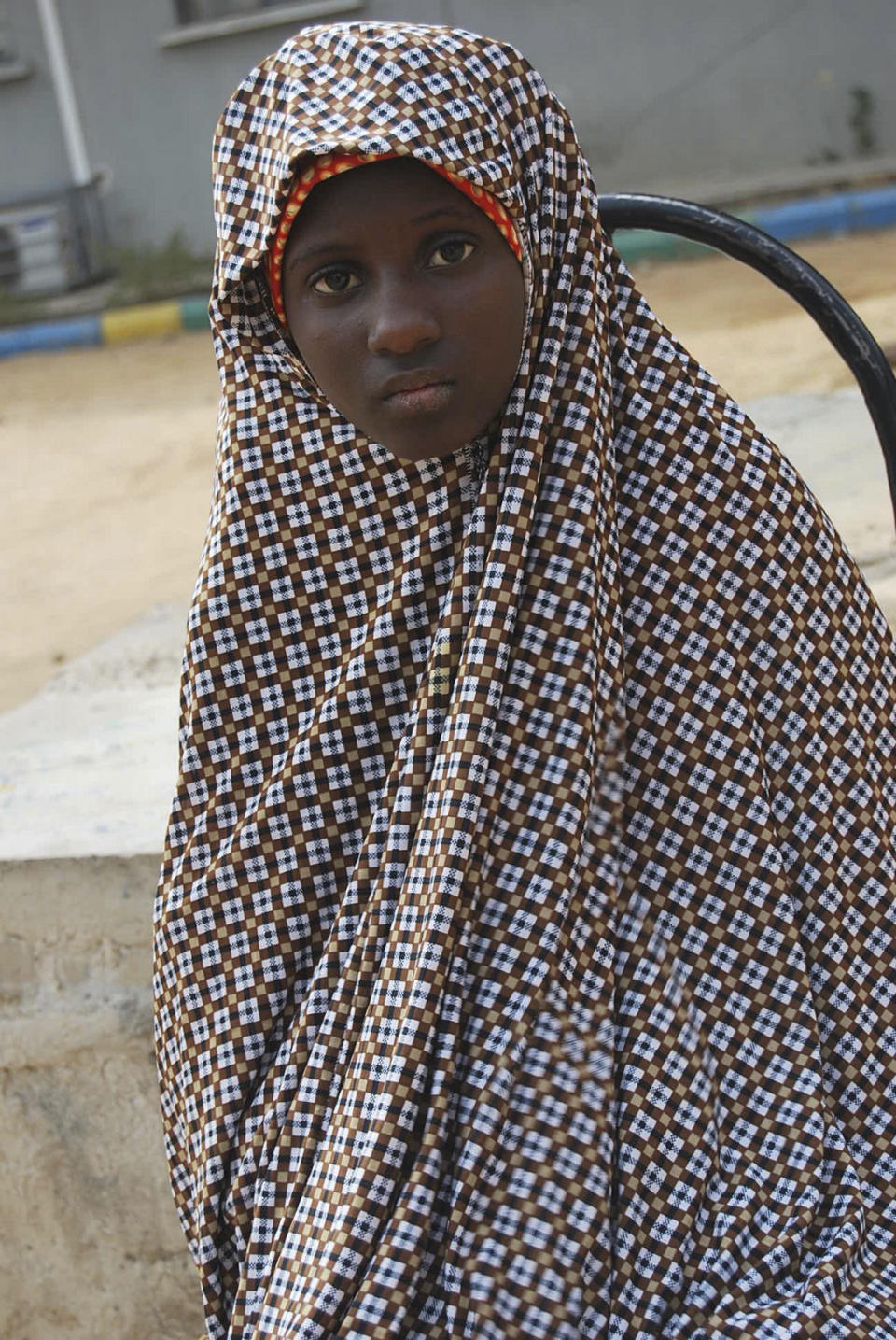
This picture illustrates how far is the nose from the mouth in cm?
2

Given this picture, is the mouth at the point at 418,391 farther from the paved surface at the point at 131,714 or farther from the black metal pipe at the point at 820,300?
the paved surface at the point at 131,714

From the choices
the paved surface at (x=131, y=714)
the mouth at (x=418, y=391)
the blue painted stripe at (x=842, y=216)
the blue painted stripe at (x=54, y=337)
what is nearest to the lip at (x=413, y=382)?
the mouth at (x=418, y=391)

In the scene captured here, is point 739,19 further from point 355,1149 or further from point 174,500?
point 355,1149

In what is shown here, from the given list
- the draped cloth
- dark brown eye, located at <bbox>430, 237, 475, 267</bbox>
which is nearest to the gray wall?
the draped cloth

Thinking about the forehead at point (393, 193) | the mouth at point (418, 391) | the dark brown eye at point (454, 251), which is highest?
the forehead at point (393, 193)

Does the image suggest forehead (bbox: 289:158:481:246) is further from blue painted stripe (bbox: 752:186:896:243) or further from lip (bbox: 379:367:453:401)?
blue painted stripe (bbox: 752:186:896:243)

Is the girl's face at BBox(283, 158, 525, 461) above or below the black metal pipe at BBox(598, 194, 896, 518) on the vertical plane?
above

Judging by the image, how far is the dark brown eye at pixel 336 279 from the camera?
144 centimetres

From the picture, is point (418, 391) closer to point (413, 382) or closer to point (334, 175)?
point (413, 382)

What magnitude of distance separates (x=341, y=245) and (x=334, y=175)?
0.06 metres

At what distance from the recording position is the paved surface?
7.89 feet

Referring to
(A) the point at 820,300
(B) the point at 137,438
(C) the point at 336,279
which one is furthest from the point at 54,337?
(C) the point at 336,279

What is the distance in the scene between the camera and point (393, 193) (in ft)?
4.58

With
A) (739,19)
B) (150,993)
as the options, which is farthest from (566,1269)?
(739,19)
